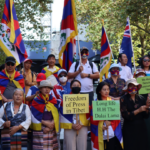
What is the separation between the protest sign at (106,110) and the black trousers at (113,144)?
→ 46cm

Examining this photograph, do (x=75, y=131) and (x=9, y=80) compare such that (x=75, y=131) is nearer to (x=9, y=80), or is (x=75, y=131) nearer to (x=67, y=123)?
(x=67, y=123)

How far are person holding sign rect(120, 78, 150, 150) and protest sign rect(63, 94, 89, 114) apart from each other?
0.74 meters

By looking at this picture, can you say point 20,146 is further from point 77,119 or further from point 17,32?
point 17,32

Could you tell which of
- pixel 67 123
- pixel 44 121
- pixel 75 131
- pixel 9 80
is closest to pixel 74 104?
pixel 67 123

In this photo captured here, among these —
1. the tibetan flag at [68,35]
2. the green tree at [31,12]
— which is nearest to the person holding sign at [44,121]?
the tibetan flag at [68,35]

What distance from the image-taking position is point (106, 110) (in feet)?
15.9

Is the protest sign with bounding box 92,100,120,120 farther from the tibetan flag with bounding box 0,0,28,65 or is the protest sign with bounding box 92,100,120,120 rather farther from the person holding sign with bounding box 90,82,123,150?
the tibetan flag with bounding box 0,0,28,65

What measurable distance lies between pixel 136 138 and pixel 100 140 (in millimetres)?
682

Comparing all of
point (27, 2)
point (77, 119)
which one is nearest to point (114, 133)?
point (77, 119)

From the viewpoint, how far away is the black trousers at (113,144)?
4.93 metres

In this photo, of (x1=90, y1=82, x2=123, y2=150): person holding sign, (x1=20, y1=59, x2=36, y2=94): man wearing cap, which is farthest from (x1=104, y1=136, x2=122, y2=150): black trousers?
(x1=20, y1=59, x2=36, y2=94): man wearing cap

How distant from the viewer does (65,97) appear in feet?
16.5

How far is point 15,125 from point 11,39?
249 cm

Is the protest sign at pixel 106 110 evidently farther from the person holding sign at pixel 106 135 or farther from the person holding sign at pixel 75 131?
the person holding sign at pixel 75 131
